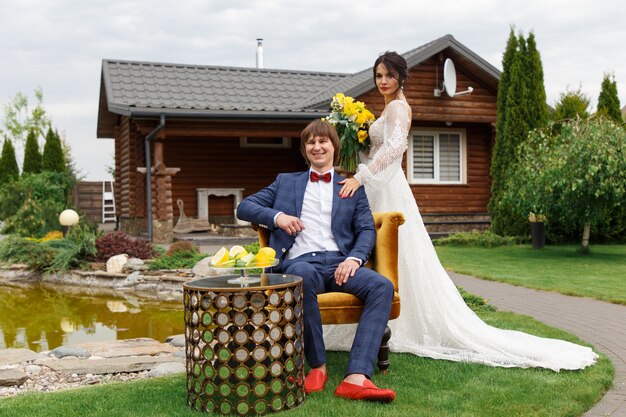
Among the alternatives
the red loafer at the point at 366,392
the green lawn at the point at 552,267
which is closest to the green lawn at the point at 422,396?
the red loafer at the point at 366,392

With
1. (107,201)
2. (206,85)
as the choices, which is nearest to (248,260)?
(206,85)

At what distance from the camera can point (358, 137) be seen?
4.99 metres

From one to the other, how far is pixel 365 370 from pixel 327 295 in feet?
1.69

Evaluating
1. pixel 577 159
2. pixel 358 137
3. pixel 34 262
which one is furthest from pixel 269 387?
pixel 577 159

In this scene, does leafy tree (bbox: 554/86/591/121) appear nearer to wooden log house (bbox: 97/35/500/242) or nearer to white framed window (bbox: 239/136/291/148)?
wooden log house (bbox: 97/35/500/242)

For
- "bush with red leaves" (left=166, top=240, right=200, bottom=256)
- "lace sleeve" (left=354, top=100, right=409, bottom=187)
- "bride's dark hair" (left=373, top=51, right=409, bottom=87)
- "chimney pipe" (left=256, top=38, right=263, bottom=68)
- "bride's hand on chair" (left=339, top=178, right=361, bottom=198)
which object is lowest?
"bush with red leaves" (left=166, top=240, right=200, bottom=256)

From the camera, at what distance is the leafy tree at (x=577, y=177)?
11.1 metres

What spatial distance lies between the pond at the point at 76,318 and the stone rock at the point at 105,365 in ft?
4.82

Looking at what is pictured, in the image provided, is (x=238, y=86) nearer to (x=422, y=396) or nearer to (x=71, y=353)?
(x=71, y=353)

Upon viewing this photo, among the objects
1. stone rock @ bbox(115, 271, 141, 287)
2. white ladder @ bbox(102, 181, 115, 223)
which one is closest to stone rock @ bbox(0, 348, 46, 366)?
stone rock @ bbox(115, 271, 141, 287)

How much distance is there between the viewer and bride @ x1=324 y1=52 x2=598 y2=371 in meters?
4.60

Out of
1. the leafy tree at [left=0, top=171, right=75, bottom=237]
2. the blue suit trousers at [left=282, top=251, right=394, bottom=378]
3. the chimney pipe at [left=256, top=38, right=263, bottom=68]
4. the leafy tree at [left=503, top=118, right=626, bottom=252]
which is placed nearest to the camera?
the blue suit trousers at [left=282, top=251, right=394, bottom=378]

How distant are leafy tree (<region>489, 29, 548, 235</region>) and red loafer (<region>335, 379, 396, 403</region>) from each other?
11.5 m

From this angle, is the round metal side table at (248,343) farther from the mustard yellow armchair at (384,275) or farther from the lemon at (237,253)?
the mustard yellow armchair at (384,275)
